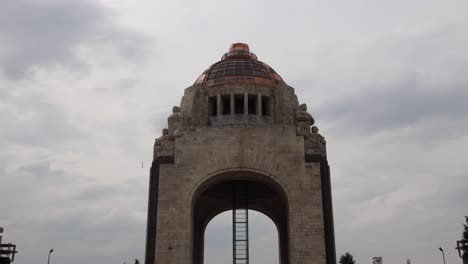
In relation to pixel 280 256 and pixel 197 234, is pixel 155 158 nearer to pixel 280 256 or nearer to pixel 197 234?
pixel 197 234

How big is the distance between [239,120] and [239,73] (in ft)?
10.8

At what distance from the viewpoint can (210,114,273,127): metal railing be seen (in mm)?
25438

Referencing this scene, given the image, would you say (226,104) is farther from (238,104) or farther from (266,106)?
(266,106)

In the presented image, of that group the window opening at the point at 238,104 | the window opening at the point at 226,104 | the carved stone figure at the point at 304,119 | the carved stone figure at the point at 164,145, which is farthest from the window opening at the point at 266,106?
the carved stone figure at the point at 164,145

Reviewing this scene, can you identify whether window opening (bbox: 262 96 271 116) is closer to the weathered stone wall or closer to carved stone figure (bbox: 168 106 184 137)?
the weathered stone wall

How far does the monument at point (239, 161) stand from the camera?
2161 centimetres

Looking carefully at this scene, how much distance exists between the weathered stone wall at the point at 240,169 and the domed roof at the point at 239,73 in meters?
4.42

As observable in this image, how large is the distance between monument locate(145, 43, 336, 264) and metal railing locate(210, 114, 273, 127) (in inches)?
2.1

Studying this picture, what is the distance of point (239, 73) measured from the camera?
27.4 meters

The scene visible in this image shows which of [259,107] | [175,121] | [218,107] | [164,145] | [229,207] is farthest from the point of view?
[229,207]

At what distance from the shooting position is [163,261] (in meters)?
21.1

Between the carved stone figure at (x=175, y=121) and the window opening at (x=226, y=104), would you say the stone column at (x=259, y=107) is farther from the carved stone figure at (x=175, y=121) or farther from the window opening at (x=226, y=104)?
the carved stone figure at (x=175, y=121)

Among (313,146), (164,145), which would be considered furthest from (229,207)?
(313,146)

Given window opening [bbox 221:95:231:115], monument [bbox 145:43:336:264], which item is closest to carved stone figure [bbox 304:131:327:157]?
monument [bbox 145:43:336:264]
